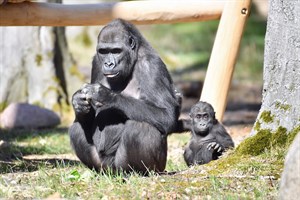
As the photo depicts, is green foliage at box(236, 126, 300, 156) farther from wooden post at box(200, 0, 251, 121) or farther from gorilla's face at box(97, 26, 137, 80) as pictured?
wooden post at box(200, 0, 251, 121)

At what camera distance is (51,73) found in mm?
11828

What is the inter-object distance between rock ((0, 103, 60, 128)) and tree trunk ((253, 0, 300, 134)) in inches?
207

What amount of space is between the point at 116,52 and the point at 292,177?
2.73 meters

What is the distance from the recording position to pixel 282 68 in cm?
638

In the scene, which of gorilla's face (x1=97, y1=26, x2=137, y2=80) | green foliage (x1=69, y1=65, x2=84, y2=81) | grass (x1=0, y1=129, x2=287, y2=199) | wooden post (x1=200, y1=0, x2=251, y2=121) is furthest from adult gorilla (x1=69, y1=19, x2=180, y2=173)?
green foliage (x1=69, y1=65, x2=84, y2=81)

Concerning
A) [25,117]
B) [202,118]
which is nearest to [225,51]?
[202,118]

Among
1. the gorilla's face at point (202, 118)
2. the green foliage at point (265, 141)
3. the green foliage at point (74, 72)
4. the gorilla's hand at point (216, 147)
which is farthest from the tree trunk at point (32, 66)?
the green foliage at point (265, 141)

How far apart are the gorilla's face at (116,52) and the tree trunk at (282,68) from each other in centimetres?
136

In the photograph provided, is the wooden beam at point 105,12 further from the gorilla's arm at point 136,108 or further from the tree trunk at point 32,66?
the tree trunk at point 32,66

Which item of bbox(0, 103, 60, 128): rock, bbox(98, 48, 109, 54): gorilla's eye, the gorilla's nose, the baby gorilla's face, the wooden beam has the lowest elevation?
bbox(0, 103, 60, 128): rock

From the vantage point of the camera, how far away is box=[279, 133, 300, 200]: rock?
4840 millimetres

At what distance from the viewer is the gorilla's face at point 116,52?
702 cm

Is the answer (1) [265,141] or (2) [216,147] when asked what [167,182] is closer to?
(1) [265,141]

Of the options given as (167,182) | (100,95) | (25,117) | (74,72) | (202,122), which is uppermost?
(100,95)
